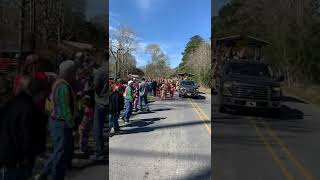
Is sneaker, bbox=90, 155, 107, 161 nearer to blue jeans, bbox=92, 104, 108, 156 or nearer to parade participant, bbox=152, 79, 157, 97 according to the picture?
blue jeans, bbox=92, 104, 108, 156

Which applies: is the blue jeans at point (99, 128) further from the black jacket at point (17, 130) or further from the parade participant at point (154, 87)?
the parade participant at point (154, 87)

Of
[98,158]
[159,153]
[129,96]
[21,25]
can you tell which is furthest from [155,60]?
[21,25]

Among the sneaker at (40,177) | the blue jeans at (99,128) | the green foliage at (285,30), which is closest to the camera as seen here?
the green foliage at (285,30)

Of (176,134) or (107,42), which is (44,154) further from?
(176,134)

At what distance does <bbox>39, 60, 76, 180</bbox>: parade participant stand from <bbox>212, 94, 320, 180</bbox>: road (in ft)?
4.90

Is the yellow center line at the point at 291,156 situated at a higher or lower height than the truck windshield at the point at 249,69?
lower

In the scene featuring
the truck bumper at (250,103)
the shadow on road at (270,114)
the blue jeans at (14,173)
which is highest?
the truck bumper at (250,103)

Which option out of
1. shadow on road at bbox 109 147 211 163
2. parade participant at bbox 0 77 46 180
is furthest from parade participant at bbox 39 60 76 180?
shadow on road at bbox 109 147 211 163

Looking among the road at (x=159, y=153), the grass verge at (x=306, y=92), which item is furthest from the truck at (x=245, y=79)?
the road at (x=159, y=153)

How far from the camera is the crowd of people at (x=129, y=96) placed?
8.13m

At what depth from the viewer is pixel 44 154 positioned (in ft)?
15.5

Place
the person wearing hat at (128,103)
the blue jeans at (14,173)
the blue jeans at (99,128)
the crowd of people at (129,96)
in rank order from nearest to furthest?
the blue jeans at (14,173)
the blue jeans at (99,128)
the crowd of people at (129,96)
the person wearing hat at (128,103)

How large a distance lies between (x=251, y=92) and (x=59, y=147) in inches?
79.3

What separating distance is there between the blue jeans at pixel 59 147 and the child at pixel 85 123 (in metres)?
0.36
